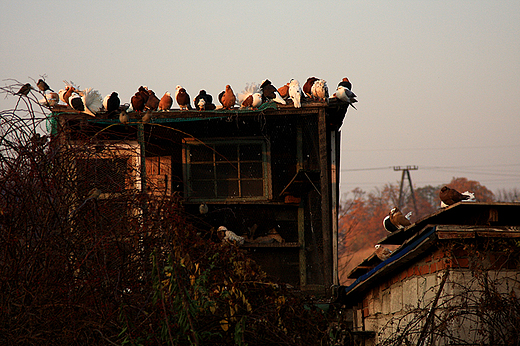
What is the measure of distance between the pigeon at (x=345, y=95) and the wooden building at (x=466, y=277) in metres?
2.95

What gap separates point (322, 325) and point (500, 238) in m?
1.72

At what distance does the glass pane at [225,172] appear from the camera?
345 inches

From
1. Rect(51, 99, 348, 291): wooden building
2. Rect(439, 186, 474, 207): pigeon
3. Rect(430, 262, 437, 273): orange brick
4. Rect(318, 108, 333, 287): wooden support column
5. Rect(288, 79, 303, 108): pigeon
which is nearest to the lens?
Rect(430, 262, 437, 273): orange brick

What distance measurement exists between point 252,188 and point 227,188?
1.36ft

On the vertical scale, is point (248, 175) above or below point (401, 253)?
above

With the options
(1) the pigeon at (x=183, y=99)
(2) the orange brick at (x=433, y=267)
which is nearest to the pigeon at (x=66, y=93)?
(1) the pigeon at (x=183, y=99)

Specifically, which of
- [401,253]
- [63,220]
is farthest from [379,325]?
[63,220]

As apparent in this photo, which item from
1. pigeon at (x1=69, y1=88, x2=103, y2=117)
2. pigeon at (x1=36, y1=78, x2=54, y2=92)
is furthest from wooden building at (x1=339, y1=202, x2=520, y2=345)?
pigeon at (x1=36, y1=78, x2=54, y2=92)

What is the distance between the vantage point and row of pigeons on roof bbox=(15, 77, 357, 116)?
25.6 ft

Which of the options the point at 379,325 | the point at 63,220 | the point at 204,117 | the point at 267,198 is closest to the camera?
the point at 63,220

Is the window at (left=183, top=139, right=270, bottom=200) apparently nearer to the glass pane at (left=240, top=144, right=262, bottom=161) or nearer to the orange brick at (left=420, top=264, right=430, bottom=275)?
the glass pane at (left=240, top=144, right=262, bottom=161)

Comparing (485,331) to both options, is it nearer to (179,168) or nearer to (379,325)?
(379,325)

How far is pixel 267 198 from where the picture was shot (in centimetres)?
861

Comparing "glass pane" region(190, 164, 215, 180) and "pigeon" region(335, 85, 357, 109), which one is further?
"glass pane" region(190, 164, 215, 180)
